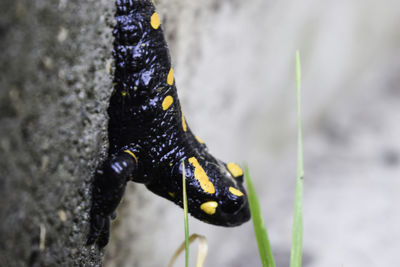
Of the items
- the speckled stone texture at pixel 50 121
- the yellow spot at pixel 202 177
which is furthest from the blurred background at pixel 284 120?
the yellow spot at pixel 202 177

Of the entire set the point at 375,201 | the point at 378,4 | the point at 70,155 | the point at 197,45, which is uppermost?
the point at 378,4

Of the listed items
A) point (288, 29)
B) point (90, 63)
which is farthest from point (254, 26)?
point (90, 63)

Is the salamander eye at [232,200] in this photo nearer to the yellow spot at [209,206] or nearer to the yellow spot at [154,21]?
the yellow spot at [209,206]

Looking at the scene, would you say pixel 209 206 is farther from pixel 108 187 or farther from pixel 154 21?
pixel 154 21

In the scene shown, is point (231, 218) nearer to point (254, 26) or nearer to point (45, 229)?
point (45, 229)

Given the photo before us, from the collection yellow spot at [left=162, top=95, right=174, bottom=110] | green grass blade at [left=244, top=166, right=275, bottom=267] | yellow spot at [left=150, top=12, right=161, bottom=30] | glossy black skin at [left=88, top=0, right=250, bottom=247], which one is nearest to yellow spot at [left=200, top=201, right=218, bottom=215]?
glossy black skin at [left=88, top=0, right=250, bottom=247]

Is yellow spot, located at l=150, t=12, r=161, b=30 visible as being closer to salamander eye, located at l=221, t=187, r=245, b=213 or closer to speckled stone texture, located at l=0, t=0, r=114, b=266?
speckled stone texture, located at l=0, t=0, r=114, b=266

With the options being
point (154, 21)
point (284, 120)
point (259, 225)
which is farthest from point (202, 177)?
point (284, 120)
